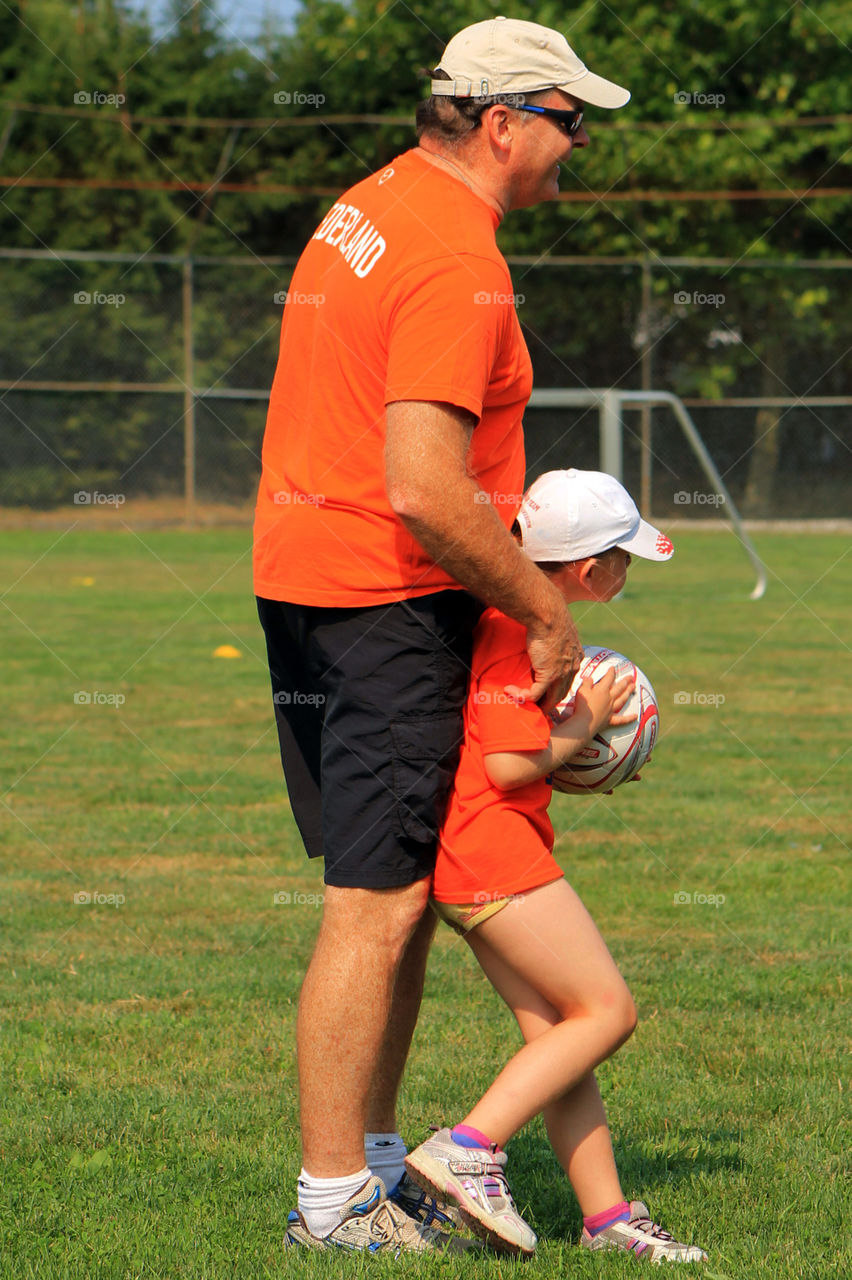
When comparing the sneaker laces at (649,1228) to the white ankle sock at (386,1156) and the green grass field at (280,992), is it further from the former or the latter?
the white ankle sock at (386,1156)

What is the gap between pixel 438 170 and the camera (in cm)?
268

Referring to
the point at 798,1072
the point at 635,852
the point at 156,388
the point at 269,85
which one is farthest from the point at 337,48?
the point at 798,1072

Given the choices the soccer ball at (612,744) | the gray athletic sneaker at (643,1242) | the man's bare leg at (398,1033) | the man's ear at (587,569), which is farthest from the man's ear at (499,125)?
the gray athletic sneaker at (643,1242)

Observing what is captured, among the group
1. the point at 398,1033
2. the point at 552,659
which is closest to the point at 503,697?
the point at 552,659

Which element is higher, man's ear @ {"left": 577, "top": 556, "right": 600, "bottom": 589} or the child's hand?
man's ear @ {"left": 577, "top": 556, "right": 600, "bottom": 589}

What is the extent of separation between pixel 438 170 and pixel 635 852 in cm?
372

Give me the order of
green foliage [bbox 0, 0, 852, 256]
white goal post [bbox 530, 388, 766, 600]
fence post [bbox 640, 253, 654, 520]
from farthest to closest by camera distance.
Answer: green foliage [bbox 0, 0, 852, 256], fence post [bbox 640, 253, 654, 520], white goal post [bbox 530, 388, 766, 600]

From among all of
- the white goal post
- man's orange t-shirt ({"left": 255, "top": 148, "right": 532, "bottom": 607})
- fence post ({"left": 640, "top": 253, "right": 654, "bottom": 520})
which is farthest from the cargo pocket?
fence post ({"left": 640, "top": 253, "right": 654, "bottom": 520})

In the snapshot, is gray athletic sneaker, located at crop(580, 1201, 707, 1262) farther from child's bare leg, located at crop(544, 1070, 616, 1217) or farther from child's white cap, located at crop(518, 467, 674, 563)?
child's white cap, located at crop(518, 467, 674, 563)

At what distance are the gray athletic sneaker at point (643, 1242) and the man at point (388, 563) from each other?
33 centimetres

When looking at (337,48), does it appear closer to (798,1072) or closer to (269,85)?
(269,85)

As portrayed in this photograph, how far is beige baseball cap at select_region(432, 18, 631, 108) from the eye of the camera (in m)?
2.62

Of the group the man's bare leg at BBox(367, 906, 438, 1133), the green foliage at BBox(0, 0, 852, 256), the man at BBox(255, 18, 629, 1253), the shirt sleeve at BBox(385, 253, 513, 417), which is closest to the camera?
the shirt sleeve at BBox(385, 253, 513, 417)

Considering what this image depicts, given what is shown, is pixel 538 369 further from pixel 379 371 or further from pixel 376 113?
pixel 379 371
